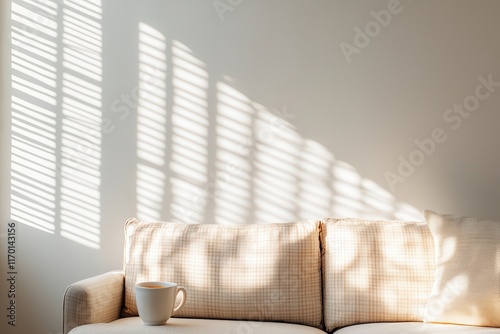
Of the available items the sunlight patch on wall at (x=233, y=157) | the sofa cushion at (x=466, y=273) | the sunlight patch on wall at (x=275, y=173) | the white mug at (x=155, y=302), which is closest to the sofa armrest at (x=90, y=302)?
the white mug at (x=155, y=302)

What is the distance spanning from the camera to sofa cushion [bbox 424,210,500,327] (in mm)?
2121

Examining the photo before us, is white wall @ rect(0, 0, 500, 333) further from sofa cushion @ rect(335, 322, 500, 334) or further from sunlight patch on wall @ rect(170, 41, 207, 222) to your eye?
sofa cushion @ rect(335, 322, 500, 334)

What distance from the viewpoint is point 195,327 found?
6.98 feet

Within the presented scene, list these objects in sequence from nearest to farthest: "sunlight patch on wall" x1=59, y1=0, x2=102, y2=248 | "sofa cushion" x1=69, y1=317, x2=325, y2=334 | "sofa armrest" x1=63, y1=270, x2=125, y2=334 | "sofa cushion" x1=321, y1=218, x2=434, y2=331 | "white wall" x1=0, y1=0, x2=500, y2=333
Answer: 1. "sofa cushion" x1=69, y1=317, x2=325, y2=334
2. "sofa armrest" x1=63, y1=270, x2=125, y2=334
3. "sofa cushion" x1=321, y1=218, x2=434, y2=331
4. "white wall" x1=0, y1=0, x2=500, y2=333
5. "sunlight patch on wall" x1=59, y1=0, x2=102, y2=248

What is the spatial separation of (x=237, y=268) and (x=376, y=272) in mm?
562

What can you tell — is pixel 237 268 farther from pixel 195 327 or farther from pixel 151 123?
pixel 151 123

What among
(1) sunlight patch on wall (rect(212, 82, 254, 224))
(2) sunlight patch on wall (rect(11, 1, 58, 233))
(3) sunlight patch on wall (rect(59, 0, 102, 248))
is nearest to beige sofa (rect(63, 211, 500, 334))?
(1) sunlight patch on wall (rect(212, 82, 254, 224))

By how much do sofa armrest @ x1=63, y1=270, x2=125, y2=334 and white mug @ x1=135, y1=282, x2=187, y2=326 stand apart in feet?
0.69

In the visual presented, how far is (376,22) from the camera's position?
2752mm

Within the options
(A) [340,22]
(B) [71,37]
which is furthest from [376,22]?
(B) [71,37]

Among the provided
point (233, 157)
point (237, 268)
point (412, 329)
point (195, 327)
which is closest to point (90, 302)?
point (195, 327)

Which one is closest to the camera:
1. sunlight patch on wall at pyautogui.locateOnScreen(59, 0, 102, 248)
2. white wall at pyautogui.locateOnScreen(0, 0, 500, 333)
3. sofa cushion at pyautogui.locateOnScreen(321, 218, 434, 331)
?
sofa cushion at pyautogui.locateOnScreen(321, 218, 434, 331)

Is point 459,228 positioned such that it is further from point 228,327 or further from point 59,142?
point 59,142

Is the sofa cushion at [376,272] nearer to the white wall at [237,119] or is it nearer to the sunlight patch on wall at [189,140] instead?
the white wall at [237,119]
